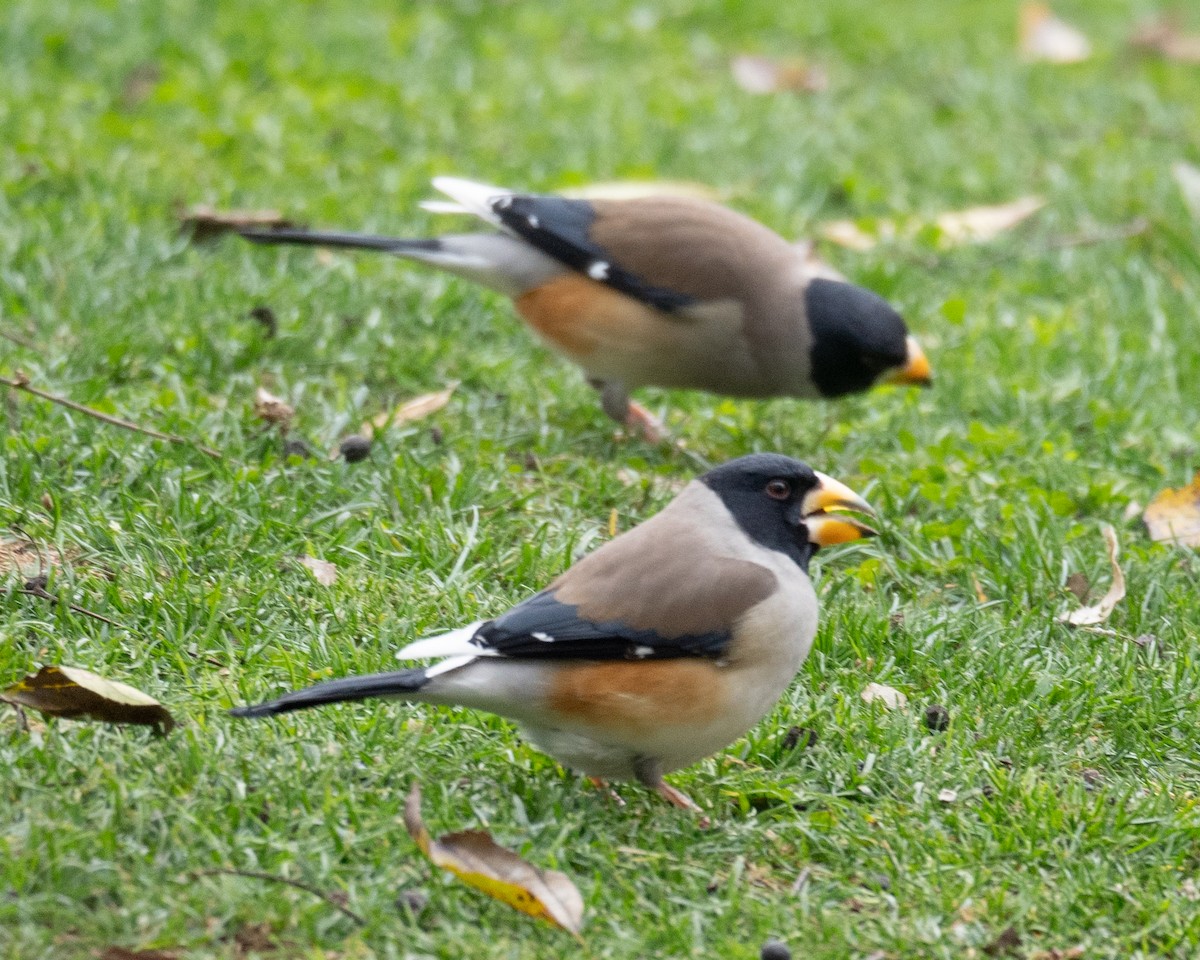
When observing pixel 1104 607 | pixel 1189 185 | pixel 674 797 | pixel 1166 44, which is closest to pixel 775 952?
pixel 674 797

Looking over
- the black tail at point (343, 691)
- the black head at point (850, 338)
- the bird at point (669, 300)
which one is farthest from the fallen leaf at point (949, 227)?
the black tail at point (343, 691)

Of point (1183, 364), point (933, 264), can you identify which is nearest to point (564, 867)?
point (1183, 364)

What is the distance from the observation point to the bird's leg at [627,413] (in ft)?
20.1

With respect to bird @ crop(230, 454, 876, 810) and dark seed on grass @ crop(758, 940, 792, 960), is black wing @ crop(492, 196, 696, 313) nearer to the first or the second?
bird @ crop(230, 454, 876, 810)

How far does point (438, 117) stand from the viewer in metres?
8.66

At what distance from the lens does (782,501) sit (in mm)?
4340

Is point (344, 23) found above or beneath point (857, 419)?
above

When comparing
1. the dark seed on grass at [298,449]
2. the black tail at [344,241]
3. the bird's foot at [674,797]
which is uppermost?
the black tail at [344,241]

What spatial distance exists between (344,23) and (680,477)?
192 inches

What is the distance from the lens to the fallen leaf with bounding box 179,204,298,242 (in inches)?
Result: 274

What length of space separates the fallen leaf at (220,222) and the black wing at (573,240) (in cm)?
116

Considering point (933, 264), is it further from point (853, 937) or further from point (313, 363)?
point (853, 937)

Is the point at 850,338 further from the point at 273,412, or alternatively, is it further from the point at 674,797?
the point at 674,797

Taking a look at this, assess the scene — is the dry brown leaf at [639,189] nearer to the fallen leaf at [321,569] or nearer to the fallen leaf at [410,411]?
the fallen leaf at [410,411]
